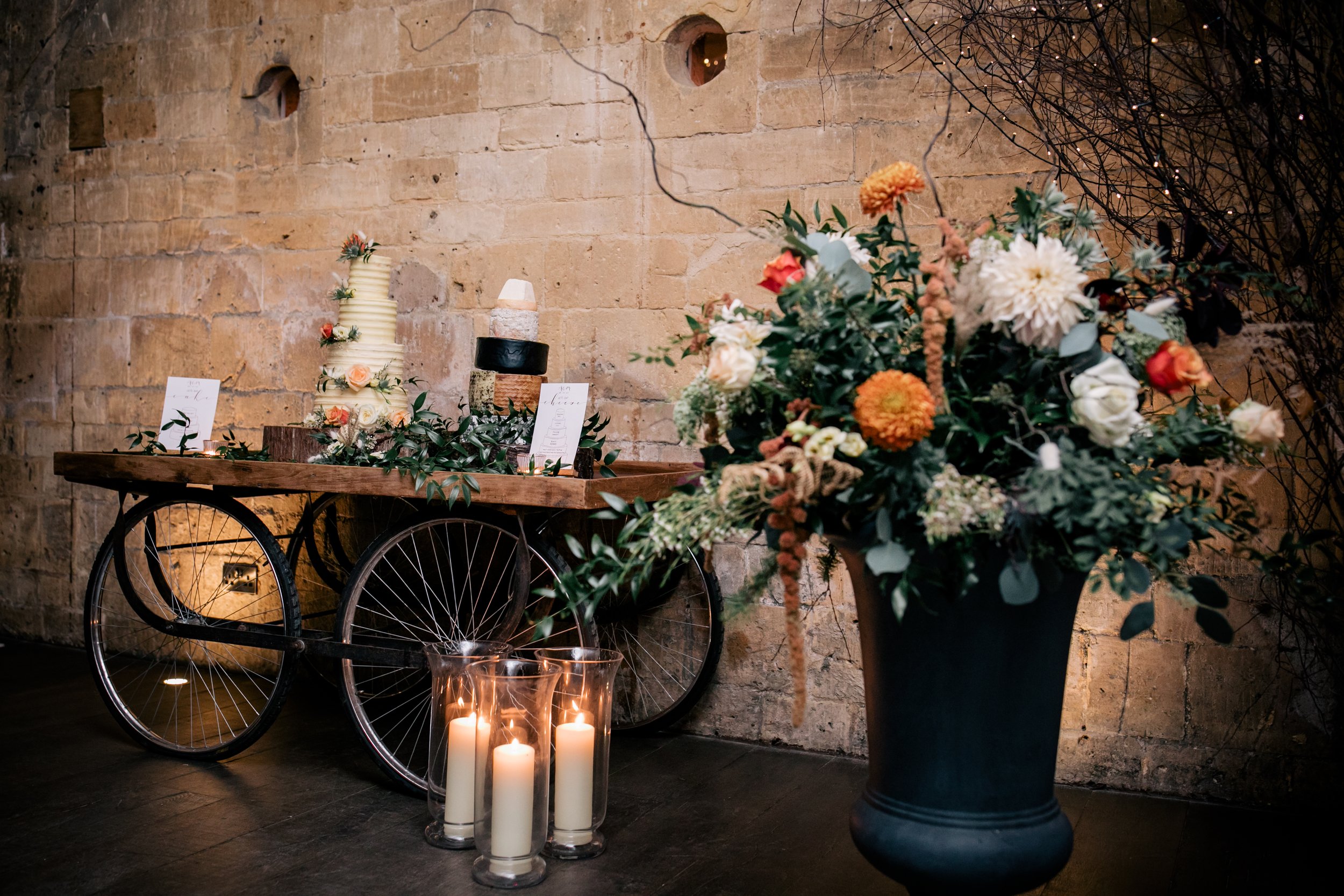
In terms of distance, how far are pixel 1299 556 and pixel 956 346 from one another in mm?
2005

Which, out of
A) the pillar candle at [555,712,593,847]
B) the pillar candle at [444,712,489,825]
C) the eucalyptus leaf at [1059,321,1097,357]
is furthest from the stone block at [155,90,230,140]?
the eucalyptus leaf at [1059,321,1097,357]

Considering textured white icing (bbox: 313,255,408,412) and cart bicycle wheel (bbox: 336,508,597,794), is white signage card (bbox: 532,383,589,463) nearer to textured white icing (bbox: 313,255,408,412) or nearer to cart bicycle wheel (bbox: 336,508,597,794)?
cart bicycle wheel (bbox: 336,508,597,794)

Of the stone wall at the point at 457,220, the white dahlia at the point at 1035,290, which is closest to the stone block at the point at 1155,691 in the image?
the stone wall at the point at 457,220

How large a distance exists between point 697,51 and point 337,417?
1.68 m

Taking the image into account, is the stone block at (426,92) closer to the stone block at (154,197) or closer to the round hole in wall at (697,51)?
the round hole in wall at (697,51)

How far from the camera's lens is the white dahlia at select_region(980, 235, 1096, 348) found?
118 cm

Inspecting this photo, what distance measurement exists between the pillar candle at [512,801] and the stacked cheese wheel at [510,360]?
109cm

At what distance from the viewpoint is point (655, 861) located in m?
2.34

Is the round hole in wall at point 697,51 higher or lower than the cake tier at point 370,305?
higher

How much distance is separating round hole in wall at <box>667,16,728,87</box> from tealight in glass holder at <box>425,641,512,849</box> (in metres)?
Result: 2.01

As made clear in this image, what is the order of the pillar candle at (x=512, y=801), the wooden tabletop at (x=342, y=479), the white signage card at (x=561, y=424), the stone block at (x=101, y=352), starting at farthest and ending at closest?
the stone block at (x=101, y=352) < the white signage card at (x=561, y=424) < the wooden tabletop at (x=342, y=479) < the pillar candle at (x=512, y=801)

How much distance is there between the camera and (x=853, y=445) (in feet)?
3.86

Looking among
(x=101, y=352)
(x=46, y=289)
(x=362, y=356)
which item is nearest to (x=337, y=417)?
(x=362, y=356)

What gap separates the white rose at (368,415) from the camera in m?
2.92
